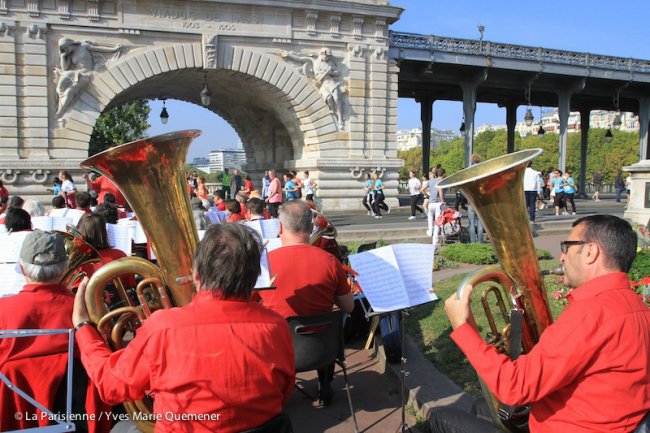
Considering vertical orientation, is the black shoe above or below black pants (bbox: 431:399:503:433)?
below

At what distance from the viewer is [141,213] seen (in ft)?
10.2

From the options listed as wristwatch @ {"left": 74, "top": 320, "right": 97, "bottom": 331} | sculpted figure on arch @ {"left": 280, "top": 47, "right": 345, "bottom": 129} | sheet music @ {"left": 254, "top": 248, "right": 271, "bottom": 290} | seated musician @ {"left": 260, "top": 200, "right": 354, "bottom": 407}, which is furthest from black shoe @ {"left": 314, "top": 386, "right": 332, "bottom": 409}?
sculpted figure on arch @ {"left": 280, "top": 47, "right": 345, "bottom": 129}

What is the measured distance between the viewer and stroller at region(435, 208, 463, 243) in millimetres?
10880

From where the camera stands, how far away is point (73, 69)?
53.8ft

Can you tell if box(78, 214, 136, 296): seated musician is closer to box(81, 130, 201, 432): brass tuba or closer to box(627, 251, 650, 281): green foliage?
box(81, 130, 201, 432): brass tuba

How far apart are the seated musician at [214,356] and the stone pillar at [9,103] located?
16288 millimetres

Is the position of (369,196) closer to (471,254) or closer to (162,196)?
(471,254)

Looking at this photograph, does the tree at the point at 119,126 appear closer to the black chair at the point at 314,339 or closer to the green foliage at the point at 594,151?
the black chair at the point at 314,339

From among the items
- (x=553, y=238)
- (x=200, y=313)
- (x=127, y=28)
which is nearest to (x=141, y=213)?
(x=200, y=313)

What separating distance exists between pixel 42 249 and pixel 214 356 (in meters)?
1.28

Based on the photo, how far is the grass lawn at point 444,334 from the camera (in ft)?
14.5

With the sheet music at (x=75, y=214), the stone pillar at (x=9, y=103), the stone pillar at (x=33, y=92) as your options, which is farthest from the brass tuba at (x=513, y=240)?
the stone pillar at (x=9, y=103)

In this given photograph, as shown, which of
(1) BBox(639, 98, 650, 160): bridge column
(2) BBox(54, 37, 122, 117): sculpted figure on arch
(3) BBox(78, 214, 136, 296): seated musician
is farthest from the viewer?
(1) BBox(639, 98, 650, 160): bridge column

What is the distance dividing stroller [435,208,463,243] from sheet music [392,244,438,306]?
7.23 metres
